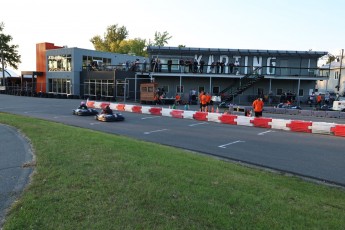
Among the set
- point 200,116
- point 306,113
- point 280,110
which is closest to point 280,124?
point 200,116

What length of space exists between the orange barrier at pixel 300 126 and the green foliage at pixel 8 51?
57.1 meters

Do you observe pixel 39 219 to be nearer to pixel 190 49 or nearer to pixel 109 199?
pixel 109 199

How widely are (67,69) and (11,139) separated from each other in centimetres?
3615

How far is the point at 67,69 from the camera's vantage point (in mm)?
44500

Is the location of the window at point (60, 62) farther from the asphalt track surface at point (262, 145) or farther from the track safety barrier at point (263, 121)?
the asphalt track surface at point (262, 145)

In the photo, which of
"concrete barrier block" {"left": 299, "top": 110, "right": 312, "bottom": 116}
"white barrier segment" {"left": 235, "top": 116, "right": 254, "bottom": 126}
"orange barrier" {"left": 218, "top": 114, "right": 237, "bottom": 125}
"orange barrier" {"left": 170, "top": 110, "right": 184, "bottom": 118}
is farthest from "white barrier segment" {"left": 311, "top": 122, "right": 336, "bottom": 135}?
"concrete barrier block" {"left": 299, "top": 110, "right": 312, "bottom": 116}

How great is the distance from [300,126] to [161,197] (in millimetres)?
12809

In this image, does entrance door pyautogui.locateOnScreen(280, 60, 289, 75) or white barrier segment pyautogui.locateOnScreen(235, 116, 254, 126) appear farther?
entrance door pyautogui.locateOnScreen(280, 60, 289, 75)

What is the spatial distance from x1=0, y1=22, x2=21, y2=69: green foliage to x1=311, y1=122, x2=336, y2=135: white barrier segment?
5810cm

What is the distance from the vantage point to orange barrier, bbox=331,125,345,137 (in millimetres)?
14398

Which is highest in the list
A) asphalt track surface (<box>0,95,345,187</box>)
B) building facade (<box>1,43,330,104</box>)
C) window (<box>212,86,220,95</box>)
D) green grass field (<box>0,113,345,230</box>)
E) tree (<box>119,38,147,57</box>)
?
tree (<box>119,38,147,57</box>)

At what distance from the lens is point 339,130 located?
14523 millimetres

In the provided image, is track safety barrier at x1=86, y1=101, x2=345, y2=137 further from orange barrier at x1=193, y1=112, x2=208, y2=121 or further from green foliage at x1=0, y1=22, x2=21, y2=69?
green foliage at x1=0, y1=22, x2=21, y2=69

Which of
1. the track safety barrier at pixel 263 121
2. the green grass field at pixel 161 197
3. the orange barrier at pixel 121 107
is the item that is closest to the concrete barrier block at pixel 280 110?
the track safety barrier at pixel 263 121
